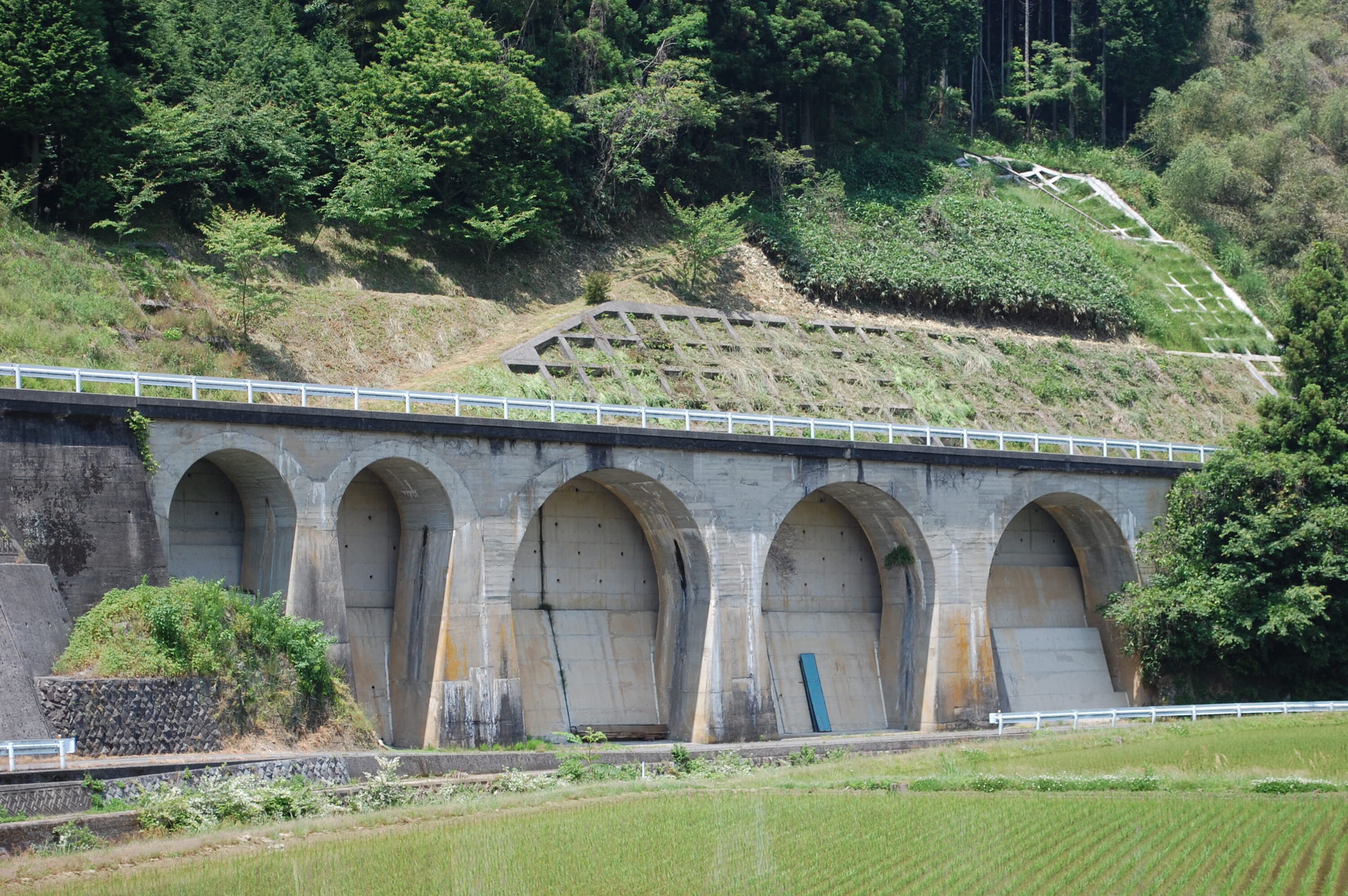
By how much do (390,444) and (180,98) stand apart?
20.2 meters

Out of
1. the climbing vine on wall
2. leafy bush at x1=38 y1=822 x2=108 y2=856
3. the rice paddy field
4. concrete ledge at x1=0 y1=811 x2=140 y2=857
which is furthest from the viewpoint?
the climbing vine on wall

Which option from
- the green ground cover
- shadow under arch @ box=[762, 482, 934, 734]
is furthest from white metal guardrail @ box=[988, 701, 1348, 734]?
the green ground cover

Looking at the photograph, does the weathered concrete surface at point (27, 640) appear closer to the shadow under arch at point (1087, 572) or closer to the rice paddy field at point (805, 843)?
the rice paddy field at point (805, 843)

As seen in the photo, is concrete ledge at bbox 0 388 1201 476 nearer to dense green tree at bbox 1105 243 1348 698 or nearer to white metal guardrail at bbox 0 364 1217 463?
white metal guardrail at bbox 0 364 1217 463

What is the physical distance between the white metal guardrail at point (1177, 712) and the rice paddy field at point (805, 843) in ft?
29.6

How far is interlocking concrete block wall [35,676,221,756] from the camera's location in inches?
1174

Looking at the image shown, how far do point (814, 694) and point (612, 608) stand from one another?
22.2 feet

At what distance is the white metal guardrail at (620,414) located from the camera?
1384 inches

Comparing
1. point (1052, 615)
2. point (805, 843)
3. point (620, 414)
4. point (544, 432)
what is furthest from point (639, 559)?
point (805, 843)

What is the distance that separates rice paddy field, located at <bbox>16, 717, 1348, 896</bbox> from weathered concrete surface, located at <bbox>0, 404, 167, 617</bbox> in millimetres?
9968

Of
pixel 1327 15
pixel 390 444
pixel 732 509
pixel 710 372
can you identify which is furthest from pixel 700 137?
pixel 1327 15

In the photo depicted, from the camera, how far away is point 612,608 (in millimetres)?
44938

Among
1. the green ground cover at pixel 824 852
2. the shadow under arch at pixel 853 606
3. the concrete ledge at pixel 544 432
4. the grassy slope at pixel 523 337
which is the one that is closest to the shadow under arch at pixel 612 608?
the concrete ledge at pixel 544 432

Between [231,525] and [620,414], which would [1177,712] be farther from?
[231,525]
